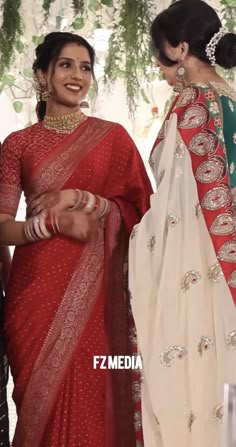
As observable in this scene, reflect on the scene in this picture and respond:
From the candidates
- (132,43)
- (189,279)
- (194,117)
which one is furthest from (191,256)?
(132,43)

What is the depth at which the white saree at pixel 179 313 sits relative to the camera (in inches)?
71.3

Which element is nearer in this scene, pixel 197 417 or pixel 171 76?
pixel 197 417

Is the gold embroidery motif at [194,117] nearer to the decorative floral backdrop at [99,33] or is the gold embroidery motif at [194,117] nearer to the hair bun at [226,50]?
the hair bun at [226,50]

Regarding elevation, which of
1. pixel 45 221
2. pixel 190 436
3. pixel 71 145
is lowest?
pixel 190 436

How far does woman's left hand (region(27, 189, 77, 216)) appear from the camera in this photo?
210cm

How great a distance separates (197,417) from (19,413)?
53 cm

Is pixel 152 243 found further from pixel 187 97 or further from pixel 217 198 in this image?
pixel 187 97

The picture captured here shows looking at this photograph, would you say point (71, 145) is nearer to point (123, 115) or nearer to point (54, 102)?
point (54, 102)

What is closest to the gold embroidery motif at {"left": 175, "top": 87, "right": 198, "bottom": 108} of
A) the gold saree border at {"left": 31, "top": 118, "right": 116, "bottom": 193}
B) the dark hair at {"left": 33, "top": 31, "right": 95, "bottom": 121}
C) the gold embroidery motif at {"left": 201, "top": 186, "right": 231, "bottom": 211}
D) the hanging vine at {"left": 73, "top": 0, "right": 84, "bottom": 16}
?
the gold embroidery motif at {"left": 201, "top": 186, "right": 231, "bottom": 211}

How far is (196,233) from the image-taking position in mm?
1884

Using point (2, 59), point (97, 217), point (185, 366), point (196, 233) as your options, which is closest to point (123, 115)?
point (2, 59)

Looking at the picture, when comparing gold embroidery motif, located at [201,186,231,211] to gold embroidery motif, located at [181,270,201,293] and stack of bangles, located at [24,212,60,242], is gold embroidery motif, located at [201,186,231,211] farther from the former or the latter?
stack of bangles, located at [24,212,60,242]

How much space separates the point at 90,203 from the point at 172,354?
49cm

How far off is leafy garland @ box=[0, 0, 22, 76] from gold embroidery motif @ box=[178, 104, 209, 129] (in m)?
0.84
